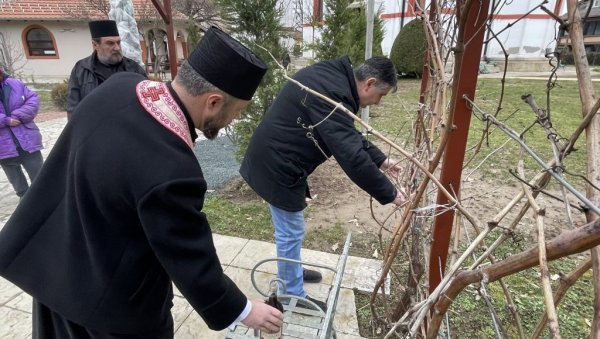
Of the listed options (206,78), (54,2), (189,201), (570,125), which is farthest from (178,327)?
(54,2)

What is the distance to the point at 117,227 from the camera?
4.18 feet

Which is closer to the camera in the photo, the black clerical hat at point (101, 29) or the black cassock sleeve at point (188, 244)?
the black cassock sleeve at point (188, 244)

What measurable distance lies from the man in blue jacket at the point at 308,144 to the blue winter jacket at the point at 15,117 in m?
2.94

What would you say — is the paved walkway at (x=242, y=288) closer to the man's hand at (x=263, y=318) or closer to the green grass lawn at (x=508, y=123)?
the man's hand at (x=263, y=318)

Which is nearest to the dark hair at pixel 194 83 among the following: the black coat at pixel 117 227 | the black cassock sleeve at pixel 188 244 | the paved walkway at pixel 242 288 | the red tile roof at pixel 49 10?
the black coat at pixel 117 227

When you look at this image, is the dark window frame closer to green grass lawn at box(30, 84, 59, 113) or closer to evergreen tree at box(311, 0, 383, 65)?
green grass lawn at box(30, 84, 59, 113)

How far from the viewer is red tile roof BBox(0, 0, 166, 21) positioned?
17797 mm

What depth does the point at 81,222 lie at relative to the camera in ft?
4.25

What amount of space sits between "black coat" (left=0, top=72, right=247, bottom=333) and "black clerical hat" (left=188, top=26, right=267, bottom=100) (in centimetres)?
26

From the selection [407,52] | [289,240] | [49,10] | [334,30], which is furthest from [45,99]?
[407,52]

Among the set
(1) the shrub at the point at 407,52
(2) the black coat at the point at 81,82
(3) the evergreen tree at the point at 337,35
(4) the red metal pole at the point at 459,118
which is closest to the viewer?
(4) the red metal pole at the point at 459,118

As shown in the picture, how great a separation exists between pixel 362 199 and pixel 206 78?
3.96 m

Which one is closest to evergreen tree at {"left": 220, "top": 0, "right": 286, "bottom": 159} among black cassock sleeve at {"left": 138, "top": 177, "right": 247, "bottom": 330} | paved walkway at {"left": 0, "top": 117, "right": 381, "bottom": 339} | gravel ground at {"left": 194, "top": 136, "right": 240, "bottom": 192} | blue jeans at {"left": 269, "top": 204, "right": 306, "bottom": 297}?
gravel ground at {"left": 194, "top": 136, "right": 240, "bottom": 192}

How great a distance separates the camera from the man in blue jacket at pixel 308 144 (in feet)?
7.53
